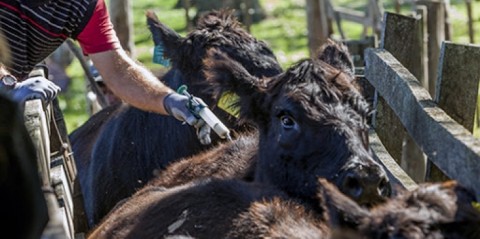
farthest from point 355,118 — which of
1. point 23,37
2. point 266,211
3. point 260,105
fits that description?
point 23,37

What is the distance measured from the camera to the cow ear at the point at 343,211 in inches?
141

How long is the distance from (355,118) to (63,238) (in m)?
2.10

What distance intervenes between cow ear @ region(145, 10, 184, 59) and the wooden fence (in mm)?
1581

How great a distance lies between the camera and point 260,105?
227 inches

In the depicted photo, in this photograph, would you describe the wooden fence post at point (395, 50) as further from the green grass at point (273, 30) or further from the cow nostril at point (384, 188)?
the green grass at point (273, 30)

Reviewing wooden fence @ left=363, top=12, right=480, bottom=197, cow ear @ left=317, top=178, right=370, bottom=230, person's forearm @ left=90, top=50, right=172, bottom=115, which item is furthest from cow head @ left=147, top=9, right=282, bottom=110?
cow ear @ left=317, top=178, right=370, bottom=230

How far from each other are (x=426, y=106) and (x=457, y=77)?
682 millimetres

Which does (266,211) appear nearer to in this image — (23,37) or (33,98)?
(33,98)

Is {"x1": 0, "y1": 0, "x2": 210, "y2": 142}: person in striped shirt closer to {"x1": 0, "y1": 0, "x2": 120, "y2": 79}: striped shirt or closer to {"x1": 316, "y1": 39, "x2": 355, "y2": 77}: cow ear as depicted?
{"x1": 0, "y1": 0, "x2": 120, "y2": 79}: striped shirt

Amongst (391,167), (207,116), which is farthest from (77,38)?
(391,167)

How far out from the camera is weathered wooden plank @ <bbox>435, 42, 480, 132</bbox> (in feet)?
17.7

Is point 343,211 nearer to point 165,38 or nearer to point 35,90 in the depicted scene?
point 35,90

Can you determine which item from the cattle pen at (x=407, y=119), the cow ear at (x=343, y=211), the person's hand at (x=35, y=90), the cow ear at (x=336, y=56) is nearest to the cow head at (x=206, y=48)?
the cattle pen at (x=407, y=119)

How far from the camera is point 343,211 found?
360 centimetres
